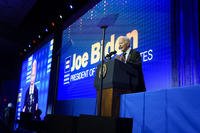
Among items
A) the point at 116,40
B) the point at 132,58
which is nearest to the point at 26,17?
the point at 116,40

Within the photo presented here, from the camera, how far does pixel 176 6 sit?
381 centimetres

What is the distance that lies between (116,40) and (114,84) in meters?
1.89

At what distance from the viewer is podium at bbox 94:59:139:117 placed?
2943 millimetres

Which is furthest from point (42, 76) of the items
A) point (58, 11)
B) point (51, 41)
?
point (58, 11)

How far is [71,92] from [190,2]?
3308 mm

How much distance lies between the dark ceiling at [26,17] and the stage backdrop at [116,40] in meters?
0.64

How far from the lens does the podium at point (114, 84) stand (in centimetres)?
294

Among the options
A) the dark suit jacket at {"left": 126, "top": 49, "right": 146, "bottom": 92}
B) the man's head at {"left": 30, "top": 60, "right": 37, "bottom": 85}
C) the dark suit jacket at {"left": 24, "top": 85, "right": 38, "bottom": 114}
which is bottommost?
the dark suit jacket at {"left": 24, "top": 85, "right": 38, "bottom": 114}

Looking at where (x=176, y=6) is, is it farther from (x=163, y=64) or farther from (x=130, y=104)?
(x=130, y=104)

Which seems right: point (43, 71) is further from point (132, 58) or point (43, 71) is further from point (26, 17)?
point (132, 58)

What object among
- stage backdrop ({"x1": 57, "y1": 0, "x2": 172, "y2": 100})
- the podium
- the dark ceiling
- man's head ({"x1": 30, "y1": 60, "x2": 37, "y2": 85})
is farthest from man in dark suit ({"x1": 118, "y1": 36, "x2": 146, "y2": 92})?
man's head ({"x1": 30, "y1": 60, "x2": 37, "y2": 85})

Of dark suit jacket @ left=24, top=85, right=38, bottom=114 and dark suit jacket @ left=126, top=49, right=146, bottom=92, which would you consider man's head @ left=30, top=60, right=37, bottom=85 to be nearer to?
dark suit jacket @ left=24, top=85, right=38, bottom=114

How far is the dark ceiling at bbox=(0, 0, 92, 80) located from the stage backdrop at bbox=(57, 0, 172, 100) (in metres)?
0.64

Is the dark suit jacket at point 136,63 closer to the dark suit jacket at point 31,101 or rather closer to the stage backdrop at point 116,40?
the stage backdrop at point 116,40
